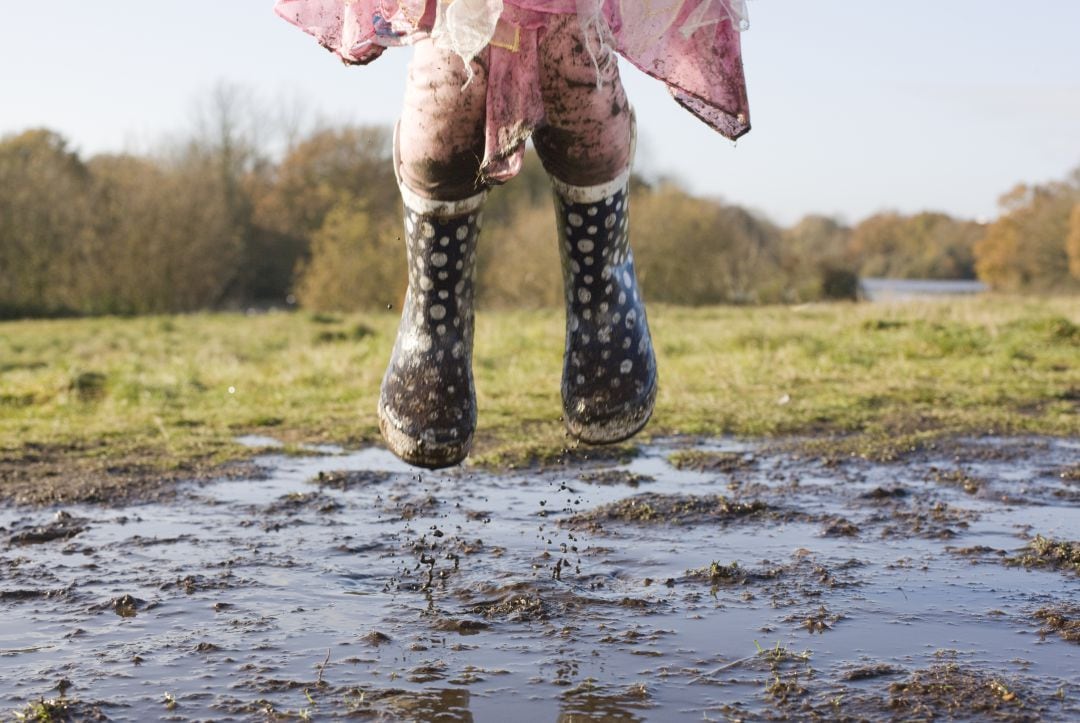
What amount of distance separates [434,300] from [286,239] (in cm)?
4182

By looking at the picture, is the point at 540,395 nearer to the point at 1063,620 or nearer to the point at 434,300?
the point at 1063,620

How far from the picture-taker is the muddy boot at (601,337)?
8.46 feet

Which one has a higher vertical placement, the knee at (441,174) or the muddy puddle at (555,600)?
the knee at (441,174)

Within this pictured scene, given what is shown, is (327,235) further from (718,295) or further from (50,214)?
(718,295)

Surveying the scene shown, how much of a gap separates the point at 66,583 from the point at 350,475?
5.57 feet

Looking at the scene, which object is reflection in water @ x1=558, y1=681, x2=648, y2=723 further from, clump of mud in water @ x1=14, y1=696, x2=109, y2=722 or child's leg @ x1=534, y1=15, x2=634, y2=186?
child's leg @ x1=534, y1=15, x2=634, y2=186

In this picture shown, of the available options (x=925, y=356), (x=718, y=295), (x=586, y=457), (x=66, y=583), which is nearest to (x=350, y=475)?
(x=586, y=457)

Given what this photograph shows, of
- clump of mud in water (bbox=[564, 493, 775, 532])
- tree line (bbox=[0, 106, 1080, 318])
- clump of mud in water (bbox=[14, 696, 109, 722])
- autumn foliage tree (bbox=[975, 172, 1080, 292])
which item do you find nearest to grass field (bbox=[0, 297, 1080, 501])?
clump of mud in water (bbox=[564, 493, 775, 532])

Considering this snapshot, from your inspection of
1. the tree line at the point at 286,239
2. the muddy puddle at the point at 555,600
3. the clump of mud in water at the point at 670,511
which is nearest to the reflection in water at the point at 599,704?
the muddy puddle at the point at 555,600

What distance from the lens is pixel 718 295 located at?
33625 millimetres

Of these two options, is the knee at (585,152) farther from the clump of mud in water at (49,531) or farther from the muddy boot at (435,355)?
the clump of mud in water at (49,531)

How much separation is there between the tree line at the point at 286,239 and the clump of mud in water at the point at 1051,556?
84.3 feet

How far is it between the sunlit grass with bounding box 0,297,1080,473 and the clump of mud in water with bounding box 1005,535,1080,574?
1.84 m

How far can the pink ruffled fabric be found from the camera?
2164 millimetres
